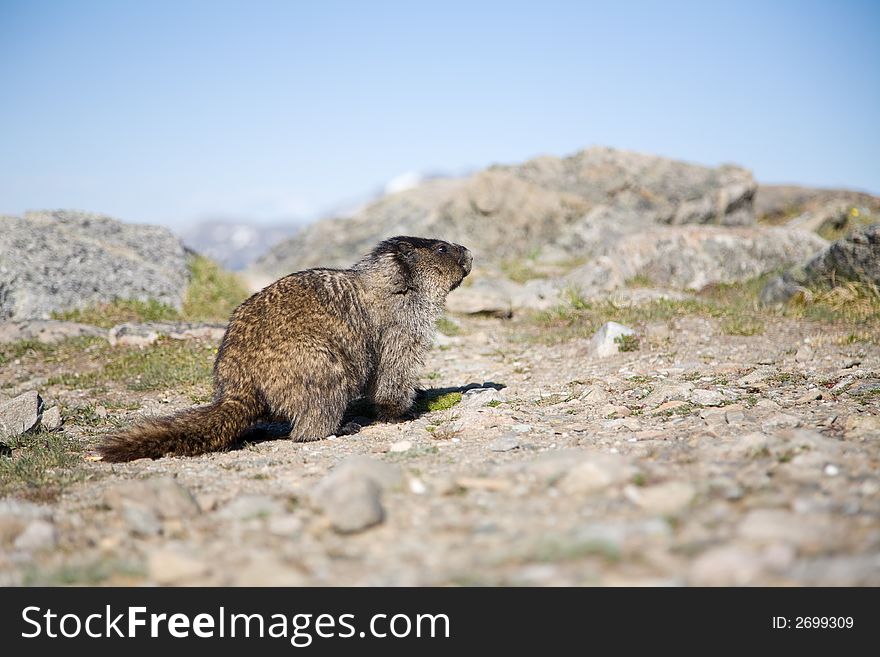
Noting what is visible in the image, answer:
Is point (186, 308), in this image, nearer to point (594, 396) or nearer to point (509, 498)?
point (594, 396)

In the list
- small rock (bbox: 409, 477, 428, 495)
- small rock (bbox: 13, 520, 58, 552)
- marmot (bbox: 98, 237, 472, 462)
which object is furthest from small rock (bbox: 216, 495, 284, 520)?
marmot (bbox: 98, 237, 472, 462)

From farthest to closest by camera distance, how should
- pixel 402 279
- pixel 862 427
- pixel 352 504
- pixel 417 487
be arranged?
pixel 402 279 < pixel 862 427 < pixel 417 487 < pixel 352 504

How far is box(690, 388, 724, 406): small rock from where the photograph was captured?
723 centimetres

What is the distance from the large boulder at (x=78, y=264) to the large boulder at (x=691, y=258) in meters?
9.10

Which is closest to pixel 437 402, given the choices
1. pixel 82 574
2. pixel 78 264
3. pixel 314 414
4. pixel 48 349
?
pixel 314 414

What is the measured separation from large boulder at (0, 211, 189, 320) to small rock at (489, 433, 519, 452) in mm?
10305

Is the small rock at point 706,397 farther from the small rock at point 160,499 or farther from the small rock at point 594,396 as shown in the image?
the small rock at point 160,499

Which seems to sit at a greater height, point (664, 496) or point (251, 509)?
point (664, 496)

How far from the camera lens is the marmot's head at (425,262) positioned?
26.8 feet

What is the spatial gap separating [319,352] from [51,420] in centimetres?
352

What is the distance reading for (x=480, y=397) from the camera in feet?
27.1

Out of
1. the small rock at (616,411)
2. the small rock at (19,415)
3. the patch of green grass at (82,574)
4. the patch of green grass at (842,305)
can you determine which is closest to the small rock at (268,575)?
the patch of green grass at (82,574)
